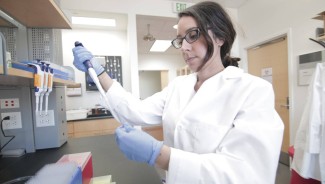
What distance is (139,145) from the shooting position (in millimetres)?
582

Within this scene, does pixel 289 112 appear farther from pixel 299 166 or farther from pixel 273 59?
pixel 299 166

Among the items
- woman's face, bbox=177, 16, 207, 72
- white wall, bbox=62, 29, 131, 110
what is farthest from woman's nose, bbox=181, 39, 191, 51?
white wall, bbox=62, 29, 131, 110

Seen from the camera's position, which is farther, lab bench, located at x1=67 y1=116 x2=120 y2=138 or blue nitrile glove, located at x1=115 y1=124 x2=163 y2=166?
lab bench, located at x1=67 y1=116 x2=120 y2=138

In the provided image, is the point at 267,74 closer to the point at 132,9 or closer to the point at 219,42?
the point at 132,9

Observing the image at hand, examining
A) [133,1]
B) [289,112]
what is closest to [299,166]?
[289,112]

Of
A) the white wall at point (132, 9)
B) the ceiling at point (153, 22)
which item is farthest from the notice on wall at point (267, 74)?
the white wall at point (132, 9)

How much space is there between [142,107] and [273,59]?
2469 mm

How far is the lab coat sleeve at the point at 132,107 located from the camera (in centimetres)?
94

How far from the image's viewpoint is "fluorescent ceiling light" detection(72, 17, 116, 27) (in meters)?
2.99

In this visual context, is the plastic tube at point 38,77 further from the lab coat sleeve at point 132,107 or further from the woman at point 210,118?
the lab coat sleeve at point 132,107

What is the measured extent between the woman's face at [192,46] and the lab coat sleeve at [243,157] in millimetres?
299

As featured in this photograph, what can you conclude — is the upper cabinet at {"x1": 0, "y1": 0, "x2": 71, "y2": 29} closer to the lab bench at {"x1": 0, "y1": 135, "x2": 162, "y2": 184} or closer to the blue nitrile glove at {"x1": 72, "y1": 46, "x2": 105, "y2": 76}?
the blue nitrile glove at {"x1": 72, "y1": 46, "x2": 105, "y2": 76}

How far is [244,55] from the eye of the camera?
317 cm

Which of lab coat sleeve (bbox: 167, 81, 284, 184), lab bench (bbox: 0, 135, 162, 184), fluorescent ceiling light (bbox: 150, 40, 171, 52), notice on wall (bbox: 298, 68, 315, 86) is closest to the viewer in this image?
lab coat sleeve (bbox: 167, 81, 284, 184)
